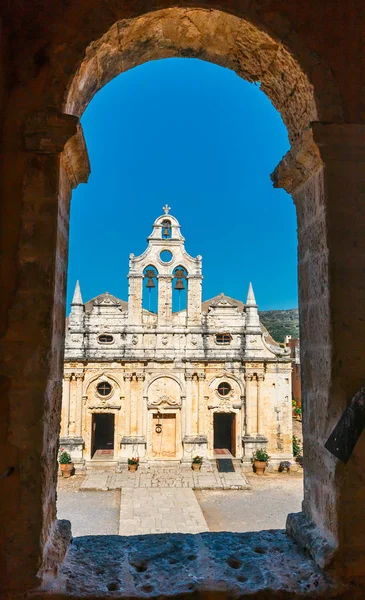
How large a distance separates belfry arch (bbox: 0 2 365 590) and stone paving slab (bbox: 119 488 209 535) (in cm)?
1086

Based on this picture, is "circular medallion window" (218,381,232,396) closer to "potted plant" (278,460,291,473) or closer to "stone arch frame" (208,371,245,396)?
"stone arch frame" (208,371,245,396)

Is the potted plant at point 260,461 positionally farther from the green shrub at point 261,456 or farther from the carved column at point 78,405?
the carved column at point 78,405

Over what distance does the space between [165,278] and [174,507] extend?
Answer: 1016 cm

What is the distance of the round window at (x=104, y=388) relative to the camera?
20.0 metres

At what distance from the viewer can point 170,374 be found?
792 inches

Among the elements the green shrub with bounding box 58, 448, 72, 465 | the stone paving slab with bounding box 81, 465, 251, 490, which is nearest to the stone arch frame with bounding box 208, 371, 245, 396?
the stone paving slab with bounding box 81, 465, 251, 490

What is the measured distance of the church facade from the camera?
64.3ft

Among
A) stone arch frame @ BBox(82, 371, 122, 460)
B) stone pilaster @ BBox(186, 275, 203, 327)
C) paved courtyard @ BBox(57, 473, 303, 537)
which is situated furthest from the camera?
stone pilaster @ BBox(186, 275, 203, 327)

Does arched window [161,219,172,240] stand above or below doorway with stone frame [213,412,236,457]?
above

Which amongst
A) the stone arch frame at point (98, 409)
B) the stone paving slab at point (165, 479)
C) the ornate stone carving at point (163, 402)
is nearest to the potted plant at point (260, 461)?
the stone paving slab at point (165, 479)

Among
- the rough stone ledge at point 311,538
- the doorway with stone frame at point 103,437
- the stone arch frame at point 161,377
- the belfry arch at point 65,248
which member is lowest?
the doorway with stone frame at point 103,437

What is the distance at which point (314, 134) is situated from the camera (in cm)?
239

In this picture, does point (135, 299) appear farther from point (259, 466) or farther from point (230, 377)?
point (259, 466)

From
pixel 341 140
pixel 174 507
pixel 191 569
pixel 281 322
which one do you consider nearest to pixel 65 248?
pixel 341 140
